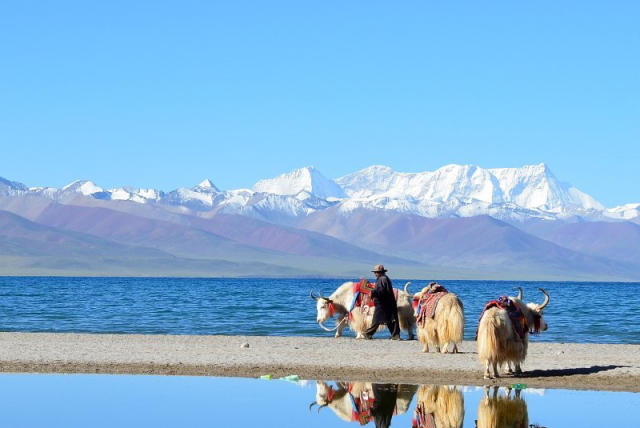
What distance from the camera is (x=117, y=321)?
98.1 feet

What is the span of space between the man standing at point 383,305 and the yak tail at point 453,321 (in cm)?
304

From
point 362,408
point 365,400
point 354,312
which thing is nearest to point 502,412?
point 362,408

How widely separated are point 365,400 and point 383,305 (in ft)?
26.8

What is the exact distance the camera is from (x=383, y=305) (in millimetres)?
20109

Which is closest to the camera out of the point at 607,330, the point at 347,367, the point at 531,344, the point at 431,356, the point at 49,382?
the point at 49,382

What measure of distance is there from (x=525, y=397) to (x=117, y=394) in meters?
4.47

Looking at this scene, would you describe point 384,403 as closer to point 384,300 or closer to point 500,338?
point 500,338

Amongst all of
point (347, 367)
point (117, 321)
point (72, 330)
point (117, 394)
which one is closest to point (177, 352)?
point (347, 367)

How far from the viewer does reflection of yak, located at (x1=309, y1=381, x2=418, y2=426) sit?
10.9 metres

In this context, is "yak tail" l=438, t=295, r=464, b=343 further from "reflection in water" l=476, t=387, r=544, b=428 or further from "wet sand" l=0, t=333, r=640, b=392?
"reflection in water" l=476, t=387, r=544, b=428

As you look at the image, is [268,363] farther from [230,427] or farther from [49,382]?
[230,427]

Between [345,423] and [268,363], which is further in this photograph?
[268,363]

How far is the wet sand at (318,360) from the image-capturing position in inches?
568

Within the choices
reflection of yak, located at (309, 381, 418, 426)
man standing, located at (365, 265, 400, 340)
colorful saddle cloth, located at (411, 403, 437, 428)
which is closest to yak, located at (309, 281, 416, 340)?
man standing, located at (365, 265, 400, 340)
